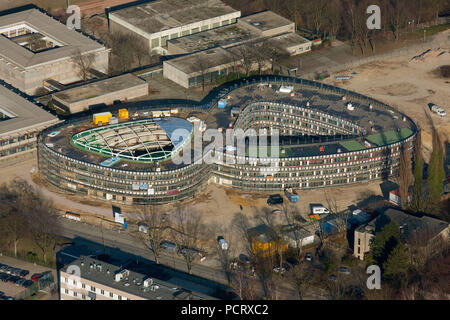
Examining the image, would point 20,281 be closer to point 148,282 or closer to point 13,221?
point 13,221

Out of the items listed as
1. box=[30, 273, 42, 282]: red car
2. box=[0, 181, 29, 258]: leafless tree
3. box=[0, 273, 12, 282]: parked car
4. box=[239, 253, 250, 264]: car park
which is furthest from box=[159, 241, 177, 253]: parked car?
box=[0, 273, 12, 282]: parked car

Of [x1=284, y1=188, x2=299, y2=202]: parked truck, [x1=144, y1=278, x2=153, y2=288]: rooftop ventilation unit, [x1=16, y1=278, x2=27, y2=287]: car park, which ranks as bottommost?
[x1=16, y1=278, x2=27, y2=287]: car park

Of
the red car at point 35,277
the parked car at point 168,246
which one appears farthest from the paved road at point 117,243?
the red car at point 35,277

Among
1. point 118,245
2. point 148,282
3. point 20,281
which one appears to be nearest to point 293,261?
point 148,282

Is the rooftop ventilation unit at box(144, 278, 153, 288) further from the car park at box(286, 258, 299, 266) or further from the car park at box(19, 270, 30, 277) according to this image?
the car park at box(286, 258, 299, 266)

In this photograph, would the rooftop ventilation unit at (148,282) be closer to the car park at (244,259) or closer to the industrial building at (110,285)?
the industrial building at (110,285)

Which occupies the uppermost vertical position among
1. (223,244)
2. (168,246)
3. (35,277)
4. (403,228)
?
(403,228)
